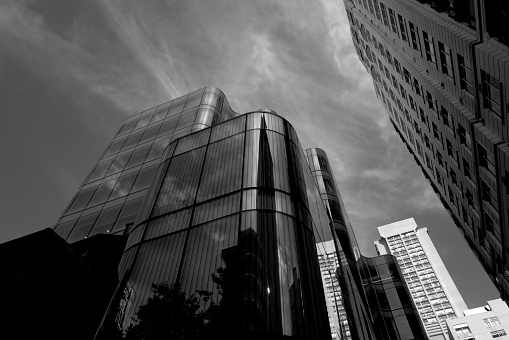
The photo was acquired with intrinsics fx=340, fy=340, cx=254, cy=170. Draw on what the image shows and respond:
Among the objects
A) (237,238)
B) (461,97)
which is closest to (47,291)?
(237,238)

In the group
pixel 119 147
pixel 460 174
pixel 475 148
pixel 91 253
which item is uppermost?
pixel 119 147

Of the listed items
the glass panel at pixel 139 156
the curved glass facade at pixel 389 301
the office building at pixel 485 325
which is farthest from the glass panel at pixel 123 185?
the office building at pixel 485 325

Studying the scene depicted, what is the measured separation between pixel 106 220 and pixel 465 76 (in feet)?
79.0

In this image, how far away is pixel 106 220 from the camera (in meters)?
22.5

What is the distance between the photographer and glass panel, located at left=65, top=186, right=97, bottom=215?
25453mm

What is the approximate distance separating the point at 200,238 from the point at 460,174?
23.4 metres

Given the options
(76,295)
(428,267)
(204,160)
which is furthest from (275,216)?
(428,267)

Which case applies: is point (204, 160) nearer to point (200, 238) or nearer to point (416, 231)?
point (200, 238)

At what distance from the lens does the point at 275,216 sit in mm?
12125

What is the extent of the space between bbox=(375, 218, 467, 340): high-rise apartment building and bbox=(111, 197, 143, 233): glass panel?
134 meters

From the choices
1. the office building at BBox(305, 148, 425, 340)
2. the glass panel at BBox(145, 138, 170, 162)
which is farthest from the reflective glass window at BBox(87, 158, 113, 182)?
the office building at BBox(305, 148, 425, 340)

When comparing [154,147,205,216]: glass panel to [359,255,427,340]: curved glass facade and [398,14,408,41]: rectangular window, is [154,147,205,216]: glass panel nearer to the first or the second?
[359,255,427,340]: curved glass facade

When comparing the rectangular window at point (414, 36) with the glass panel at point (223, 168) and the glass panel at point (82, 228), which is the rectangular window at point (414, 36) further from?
the glass panel at point (82, 228)

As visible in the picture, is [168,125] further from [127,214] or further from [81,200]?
[127,214]
